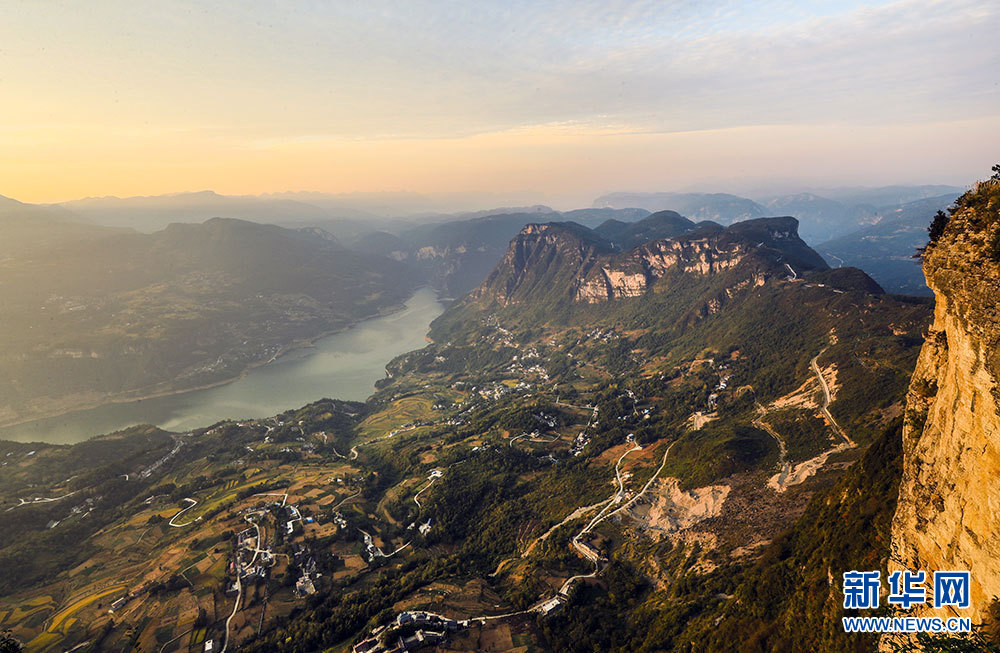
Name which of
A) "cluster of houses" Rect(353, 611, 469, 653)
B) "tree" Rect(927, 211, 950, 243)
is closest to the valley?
"cluster of houses" Rect(353, 611, 469, 653)

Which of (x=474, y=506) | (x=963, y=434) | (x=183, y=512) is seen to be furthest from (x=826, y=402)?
(x=183, y=512)

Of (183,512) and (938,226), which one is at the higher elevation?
(938,226)

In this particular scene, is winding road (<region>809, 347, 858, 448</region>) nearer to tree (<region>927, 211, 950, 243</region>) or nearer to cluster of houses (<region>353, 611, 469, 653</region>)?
tree (<region>927, 211, 950, 243</region>)

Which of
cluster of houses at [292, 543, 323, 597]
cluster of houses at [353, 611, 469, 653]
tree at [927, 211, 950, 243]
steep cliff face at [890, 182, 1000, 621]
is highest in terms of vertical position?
tree at [927, 211, 950, 243]

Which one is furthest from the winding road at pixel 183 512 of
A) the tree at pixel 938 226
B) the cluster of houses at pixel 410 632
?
the tree at pixel 938 226

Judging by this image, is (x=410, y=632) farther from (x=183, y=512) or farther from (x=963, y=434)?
(x=183, y=512)

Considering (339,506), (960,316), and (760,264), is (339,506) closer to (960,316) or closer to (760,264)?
(960,316)

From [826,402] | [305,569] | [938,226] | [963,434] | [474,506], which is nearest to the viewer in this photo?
[963,434]

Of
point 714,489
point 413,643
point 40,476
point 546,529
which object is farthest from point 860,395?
point 40,476

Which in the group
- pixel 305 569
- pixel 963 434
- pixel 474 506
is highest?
pixel 963 434
